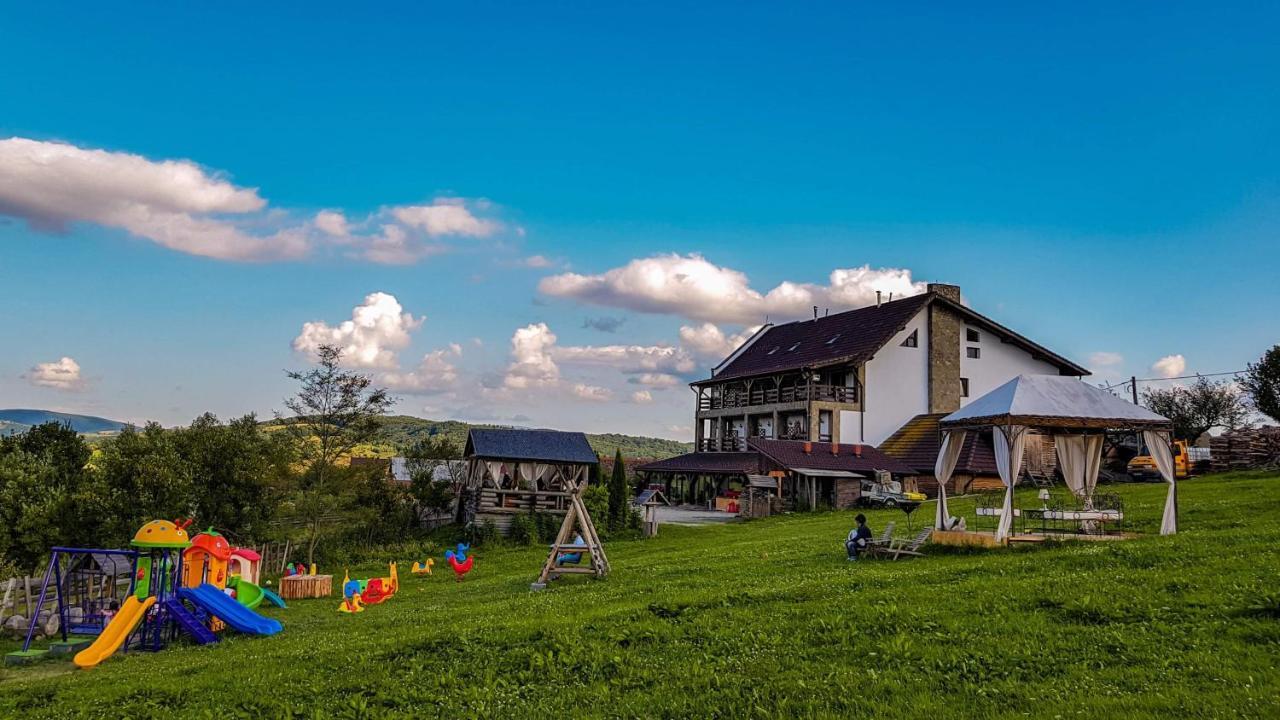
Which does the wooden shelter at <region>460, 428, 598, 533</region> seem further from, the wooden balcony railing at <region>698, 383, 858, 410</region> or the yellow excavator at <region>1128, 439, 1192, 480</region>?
the yellow excavator at <region>1128, 439, 1192, 480</region>

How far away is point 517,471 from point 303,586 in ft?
52.8

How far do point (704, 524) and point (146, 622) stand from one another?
2402 cm

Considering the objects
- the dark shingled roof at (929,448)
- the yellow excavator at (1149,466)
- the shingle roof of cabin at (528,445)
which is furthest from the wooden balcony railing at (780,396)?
the shingle roof of cabin at (528,445)

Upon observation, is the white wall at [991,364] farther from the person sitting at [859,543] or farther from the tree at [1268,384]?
the person sitting at [859,543]

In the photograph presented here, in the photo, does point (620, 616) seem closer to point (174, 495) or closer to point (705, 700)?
point (705, 700)

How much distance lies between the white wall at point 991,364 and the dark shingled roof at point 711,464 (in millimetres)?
16270

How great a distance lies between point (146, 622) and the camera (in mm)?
16578

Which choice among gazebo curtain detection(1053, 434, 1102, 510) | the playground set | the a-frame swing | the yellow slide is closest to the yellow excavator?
gazebo curtain detection(1053, 434, 1102, 510)

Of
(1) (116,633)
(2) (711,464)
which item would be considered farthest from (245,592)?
(2) (711,464)

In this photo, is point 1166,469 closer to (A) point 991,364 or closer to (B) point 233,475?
(B) point 233,475

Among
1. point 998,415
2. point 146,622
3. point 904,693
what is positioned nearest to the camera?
point 904,693

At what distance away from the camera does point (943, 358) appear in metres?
54.8

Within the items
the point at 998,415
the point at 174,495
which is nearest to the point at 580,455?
the point at 174,495

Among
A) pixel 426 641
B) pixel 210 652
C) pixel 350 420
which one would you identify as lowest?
pixel 210 652
